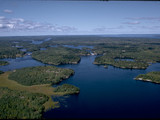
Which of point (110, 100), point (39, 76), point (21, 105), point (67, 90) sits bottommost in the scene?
point (110, 100)

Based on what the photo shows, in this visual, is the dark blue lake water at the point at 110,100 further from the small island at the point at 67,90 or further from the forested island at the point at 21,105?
the forested island at the point at 21,105

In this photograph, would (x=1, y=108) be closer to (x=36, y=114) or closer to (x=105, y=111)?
(x=36, y=114)

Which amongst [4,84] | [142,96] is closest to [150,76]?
[142,96]

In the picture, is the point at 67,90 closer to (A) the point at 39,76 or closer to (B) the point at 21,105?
(B) the point at 21,105

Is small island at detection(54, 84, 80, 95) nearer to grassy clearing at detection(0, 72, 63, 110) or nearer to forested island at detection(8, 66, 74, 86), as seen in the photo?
grassy clearing at detection(0, 72, 63, 110)

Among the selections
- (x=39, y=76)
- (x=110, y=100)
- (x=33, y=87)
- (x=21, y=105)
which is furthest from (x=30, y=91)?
(x=110, y=100)

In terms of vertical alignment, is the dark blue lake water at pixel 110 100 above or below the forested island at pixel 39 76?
below

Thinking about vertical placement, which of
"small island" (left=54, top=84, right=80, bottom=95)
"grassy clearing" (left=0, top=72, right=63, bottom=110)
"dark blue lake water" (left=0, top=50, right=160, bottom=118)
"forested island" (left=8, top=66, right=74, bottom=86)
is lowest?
"dark blue lake water" (left=0, top=50, right=160, bottom=118)

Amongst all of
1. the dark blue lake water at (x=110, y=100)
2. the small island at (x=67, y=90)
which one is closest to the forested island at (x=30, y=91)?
the small island at (x=67, y=90)

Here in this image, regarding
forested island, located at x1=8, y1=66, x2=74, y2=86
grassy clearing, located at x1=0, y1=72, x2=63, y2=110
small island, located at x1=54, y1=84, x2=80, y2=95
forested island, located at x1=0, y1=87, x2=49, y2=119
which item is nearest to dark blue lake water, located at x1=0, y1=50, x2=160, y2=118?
small island, located at x1=54, y1=84, x2=80, y2=95

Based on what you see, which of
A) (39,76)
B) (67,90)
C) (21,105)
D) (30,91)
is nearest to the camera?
(21,105)

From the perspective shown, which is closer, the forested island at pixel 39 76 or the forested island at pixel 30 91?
the forested island at pixel 30 91
